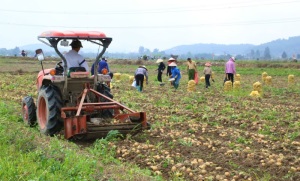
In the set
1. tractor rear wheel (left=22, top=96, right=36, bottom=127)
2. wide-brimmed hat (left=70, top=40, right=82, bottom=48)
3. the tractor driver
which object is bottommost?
tractor rear wheel (left=22, top=96, right=36, bottom=127)

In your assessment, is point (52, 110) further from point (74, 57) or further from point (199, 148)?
point (199, 148)

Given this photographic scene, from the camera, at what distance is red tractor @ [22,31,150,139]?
7793mm

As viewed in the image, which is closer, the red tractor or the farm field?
the farm field

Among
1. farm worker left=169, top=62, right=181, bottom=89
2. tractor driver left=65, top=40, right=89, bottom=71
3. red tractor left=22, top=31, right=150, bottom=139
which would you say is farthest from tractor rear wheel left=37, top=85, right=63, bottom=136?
farm worker left=169, top=62, right=181, bottom=89

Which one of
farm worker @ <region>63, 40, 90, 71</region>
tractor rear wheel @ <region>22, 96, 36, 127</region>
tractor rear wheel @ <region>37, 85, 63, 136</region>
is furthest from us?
tractor rear wheel @ <region>22, 96, 36, 127</region>

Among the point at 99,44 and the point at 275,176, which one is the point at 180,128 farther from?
the point at 275,176

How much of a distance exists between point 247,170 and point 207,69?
14.5 metres

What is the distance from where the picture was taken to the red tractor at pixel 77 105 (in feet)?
25.6

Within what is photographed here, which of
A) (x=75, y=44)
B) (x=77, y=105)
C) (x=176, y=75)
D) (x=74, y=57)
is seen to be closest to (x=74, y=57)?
(x=74, y=57)

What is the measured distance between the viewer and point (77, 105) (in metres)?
8.55

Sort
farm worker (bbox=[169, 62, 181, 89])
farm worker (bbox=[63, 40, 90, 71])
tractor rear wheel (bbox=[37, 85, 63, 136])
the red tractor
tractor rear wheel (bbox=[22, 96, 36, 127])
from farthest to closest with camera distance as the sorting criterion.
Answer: farm worker (bbox=[169, 62, 181, 89])
tractor rear wheel (bbox=[22, 96, 36, 127])
farm worker (bbox=[63, 40, 90, 71])
tractor rear wheel (bbox=[37, 85, 63, 136])
the red tractor

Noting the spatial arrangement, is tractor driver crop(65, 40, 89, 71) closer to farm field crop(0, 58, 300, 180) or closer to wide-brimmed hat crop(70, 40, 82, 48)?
wide-brimmed hat crop(70, 40, 82, 48)

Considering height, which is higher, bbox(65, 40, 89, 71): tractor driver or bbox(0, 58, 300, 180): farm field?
bbox(65, 40, 89, 71): tractor driver

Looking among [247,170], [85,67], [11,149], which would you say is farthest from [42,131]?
[247,170]
